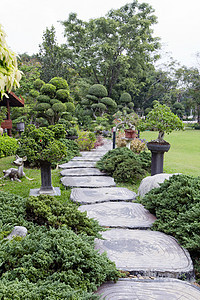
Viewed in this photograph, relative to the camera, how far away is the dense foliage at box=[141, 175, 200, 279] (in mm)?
2410

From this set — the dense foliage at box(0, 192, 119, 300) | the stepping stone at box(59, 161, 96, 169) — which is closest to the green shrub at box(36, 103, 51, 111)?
the stepping stone at box(59, 161, 96, 169)

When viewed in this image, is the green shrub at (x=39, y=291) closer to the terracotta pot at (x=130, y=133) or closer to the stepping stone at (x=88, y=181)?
the stepping stone at (x=88, y=181)

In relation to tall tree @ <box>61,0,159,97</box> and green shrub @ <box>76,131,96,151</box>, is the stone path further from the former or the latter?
tall tree @ <box>61,0,159,97</box>

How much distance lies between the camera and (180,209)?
280cm

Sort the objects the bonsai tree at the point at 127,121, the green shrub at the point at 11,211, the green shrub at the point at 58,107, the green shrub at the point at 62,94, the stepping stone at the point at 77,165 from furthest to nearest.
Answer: the green shrub at the point at 62,94
the green shrub at the point at 58,107
the bonsai tree at the point at 127,121
the stepping stone at the point at 77,165
the green shrub at the point at 11,211

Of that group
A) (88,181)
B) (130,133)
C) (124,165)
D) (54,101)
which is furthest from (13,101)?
(124,165)

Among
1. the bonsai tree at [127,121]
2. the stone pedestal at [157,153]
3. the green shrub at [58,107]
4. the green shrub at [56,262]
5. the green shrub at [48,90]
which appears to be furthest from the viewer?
the green shrub at [48,90]

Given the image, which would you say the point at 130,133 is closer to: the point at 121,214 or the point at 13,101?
the point at 121,214

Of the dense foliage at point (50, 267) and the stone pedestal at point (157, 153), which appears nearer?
the dense foliage at point (50, 267)

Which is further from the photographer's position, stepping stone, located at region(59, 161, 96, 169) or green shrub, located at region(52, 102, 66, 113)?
green shrub, located at region(52, 102, 66, 113)

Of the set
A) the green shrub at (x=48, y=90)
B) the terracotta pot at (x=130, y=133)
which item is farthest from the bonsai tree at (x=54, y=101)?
the terracotta pot at (x=130, y=133)

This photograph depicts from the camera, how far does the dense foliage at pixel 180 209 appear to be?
2.41 meters

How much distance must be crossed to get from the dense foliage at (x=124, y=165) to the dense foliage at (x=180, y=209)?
1850 mm

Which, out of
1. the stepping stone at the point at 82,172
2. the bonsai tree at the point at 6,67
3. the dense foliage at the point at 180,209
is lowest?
the stepping stone at the point at 82,172
